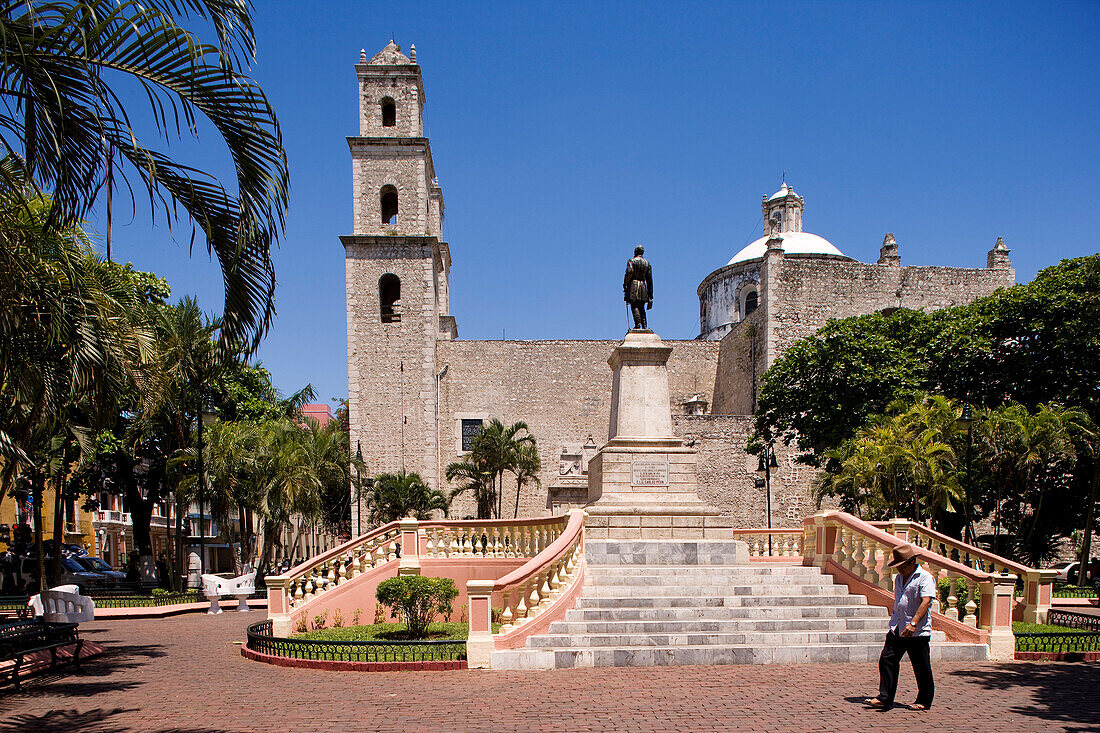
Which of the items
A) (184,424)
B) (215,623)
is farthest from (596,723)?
(184,424)

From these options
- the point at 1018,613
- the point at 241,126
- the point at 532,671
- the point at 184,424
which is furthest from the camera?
the point at 184,424

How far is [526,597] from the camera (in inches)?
404

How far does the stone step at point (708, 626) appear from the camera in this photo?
1013cm

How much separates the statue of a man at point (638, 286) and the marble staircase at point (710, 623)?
4875mm

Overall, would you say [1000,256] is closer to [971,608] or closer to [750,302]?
[750,302]

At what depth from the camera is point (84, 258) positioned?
12.4m

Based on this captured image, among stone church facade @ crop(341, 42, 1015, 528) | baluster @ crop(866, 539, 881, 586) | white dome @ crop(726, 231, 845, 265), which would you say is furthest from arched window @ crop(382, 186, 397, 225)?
baluster @ crop(866, 539, 881, 586)

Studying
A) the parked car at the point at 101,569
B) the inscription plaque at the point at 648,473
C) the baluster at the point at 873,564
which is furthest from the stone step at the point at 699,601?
the parked car at the point at 101,569

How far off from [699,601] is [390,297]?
96.5 feet

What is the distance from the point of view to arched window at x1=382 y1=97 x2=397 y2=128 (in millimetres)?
36250

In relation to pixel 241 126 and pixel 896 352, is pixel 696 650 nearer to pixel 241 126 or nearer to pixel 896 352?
pixel 241 126

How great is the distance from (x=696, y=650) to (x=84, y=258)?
10.3m

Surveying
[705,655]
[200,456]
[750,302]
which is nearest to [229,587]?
[200,456]

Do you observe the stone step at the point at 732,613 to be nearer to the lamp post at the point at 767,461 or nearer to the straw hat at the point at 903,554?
the straw hat at the point at 903,554
